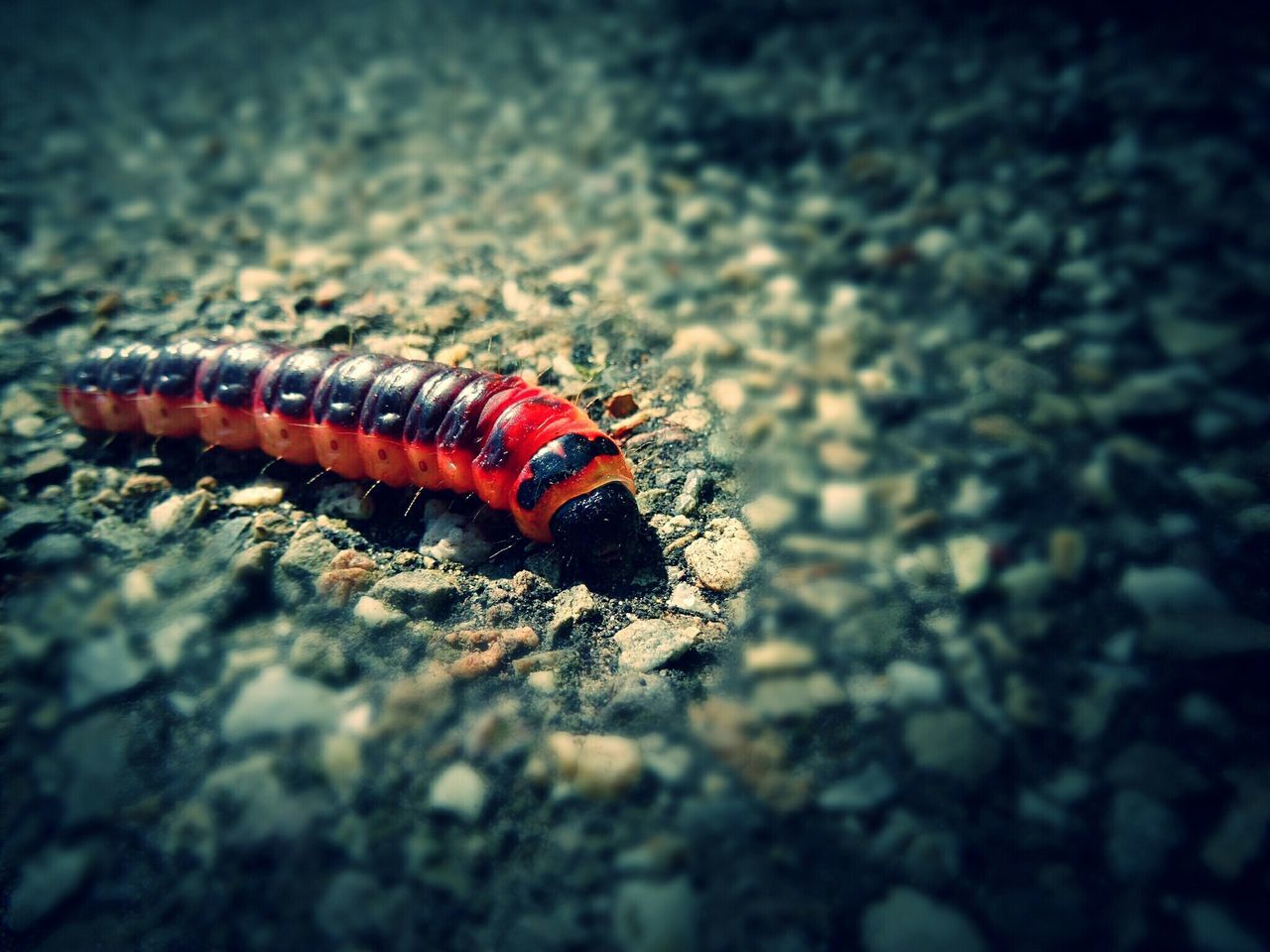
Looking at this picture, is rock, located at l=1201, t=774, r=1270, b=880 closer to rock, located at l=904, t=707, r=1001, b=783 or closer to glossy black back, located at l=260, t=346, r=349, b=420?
rock, located at l=904, t=707, r=1001, b=783

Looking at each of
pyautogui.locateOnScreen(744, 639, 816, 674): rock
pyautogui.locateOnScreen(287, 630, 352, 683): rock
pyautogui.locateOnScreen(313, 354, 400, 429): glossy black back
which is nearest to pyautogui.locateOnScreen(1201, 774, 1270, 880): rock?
pyautogui.locateOnScreen(744, 639, 816, 674): rock

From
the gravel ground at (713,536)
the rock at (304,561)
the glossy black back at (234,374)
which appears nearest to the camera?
the gravel ground at (713,536)

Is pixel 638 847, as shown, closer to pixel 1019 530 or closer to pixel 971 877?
pixel 971 877

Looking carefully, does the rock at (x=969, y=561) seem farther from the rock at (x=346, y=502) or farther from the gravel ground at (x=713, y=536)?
the rock at (x=346, y=502)

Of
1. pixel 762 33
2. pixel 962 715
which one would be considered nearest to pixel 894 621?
pixel 962 715

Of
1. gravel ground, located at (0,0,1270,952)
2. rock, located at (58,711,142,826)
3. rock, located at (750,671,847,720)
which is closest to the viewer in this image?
gravel ground, located at (0,0,1270,952)

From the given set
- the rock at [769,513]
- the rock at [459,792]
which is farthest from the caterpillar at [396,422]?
the rock at [459,792]
